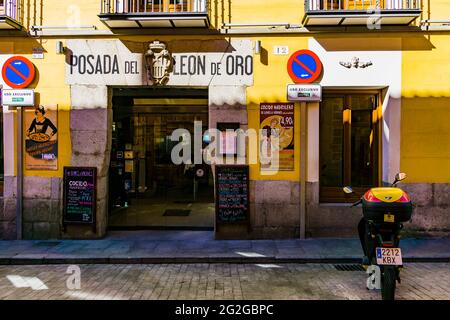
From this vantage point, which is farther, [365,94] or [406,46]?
[365,94]

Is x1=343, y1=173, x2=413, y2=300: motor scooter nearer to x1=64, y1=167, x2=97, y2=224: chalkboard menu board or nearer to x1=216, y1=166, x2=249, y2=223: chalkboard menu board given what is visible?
x1=216, y1=166, x2=249, y2=223: chalkboard menu board

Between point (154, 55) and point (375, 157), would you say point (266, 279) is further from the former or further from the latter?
point (154, 55)

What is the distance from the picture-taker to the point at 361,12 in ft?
25.1

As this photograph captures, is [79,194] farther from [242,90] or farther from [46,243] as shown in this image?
[242,90]

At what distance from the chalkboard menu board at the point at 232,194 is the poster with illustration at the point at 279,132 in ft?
1.82

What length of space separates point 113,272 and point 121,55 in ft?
15.3

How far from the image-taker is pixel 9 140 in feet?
27.7

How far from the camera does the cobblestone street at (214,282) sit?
517 centimetres

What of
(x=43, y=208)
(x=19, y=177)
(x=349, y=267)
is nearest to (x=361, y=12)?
(x=349, y=267)

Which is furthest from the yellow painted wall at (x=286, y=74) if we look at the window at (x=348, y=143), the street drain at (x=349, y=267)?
the street drain at (x=349, y=267)

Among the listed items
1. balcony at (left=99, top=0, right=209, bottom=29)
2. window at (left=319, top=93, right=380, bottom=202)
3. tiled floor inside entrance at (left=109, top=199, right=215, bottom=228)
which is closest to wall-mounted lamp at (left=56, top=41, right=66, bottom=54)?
balcony at (left=99, top=0, right=209, bottom=29)

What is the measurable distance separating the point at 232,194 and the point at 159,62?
130 inches

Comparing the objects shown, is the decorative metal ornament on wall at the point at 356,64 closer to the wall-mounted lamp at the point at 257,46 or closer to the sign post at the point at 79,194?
the wall-mounted lamp at the point at 257,46

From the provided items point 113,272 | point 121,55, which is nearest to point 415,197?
point 113,272
